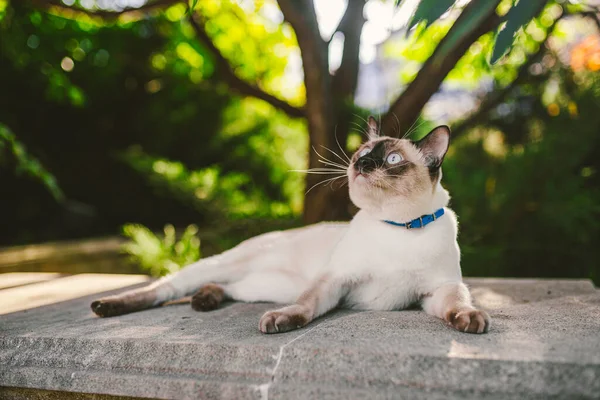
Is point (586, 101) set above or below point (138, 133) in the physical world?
below

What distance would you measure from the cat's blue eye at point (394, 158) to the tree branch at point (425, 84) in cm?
113

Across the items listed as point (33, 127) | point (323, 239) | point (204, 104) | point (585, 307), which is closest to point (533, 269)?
point (585, 307)

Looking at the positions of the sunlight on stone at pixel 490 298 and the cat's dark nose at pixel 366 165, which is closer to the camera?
the cat's dark nose at pixel 366 165

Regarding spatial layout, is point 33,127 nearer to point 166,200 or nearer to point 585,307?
point 166,200

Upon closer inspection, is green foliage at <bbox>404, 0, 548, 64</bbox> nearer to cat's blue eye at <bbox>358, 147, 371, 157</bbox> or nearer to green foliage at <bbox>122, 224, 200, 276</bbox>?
cat's blue eye at <bbox>358, 147, 371, 157</bbox>

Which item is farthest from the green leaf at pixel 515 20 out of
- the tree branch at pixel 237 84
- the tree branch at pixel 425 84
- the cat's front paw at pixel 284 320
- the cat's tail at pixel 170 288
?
the tree branch at pixel 237 84

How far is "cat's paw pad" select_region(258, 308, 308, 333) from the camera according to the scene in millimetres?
1831

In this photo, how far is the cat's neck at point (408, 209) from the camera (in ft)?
6.81

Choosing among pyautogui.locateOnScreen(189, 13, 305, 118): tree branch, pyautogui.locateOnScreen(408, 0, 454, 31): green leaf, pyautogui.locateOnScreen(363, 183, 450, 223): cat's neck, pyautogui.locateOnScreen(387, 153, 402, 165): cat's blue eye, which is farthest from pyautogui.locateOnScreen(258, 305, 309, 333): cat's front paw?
pyautogui.locateOnScreen(189, 13, 305, 118): tree branch

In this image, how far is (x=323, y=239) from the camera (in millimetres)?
2596

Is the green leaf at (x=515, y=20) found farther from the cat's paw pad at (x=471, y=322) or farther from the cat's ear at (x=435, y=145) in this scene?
the cat's paw pad at (x=471, y=322)

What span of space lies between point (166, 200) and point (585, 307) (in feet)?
20.2

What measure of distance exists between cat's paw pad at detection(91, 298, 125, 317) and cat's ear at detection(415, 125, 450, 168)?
1.63 metres

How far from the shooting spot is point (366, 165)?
2094mm
